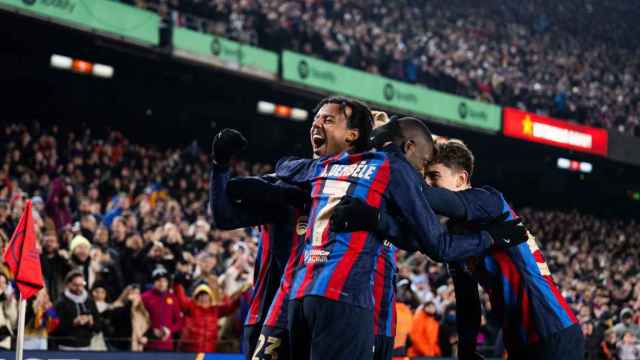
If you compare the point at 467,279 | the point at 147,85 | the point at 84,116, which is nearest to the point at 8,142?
the point at 84,116

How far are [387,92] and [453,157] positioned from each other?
2106cm

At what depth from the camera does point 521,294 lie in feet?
15.1

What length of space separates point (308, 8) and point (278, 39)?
309 centimetres

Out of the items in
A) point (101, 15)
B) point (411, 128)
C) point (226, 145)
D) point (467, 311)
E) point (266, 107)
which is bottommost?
point (467, 311)

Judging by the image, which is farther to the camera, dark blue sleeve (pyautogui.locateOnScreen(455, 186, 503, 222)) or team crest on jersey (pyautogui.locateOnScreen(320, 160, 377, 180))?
dark blue sleeve (pyautogui.locateOnScreen(455, 186, 503, 222))

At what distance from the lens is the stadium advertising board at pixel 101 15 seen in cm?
1814

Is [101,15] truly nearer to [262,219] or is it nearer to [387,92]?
[387,92]

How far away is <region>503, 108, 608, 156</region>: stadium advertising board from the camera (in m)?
29.3

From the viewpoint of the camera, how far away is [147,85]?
25.2 m

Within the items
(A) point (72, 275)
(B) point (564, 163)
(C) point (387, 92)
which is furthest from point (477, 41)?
(A) point (72, 275)

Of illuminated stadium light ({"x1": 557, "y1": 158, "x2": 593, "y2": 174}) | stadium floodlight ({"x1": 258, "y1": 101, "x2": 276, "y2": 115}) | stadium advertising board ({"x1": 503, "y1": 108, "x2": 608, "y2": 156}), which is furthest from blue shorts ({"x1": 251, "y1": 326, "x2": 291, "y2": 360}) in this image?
illuminated stadium light ({"x1": 557, "y1": 158, "x2": 593, "y2": 174})

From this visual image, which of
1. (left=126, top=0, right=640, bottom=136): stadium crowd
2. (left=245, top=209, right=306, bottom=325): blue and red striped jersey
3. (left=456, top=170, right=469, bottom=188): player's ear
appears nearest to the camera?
(left=456, top=170, right=469, bottom=188): player's ear

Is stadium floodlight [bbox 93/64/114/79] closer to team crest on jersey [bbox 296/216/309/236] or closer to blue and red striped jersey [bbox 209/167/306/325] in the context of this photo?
blue and red striped jersey [bbox 209/167/306/325]

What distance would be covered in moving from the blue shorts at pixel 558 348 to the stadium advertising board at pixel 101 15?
15161 millimetres
